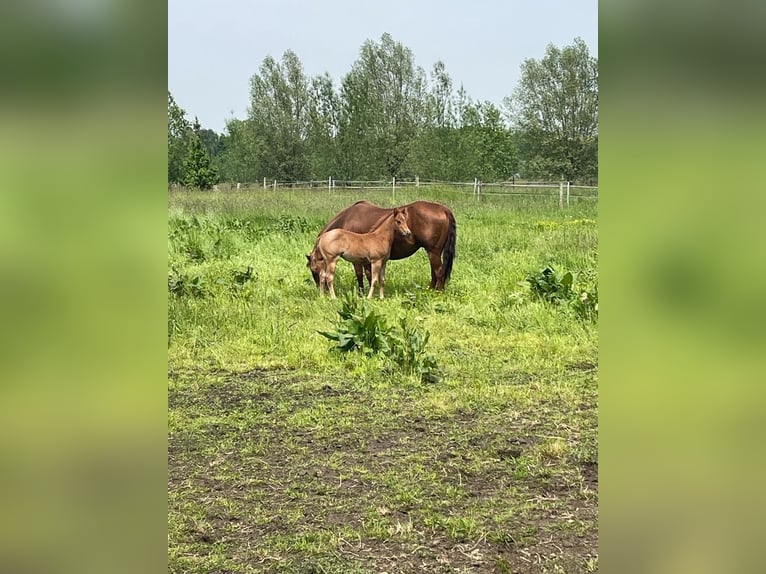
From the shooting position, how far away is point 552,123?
22766mm

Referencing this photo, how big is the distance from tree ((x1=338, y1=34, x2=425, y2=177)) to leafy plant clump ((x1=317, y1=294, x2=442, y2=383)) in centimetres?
2642

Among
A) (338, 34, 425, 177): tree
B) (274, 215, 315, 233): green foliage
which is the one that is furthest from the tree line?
(274, 215, 315, 233): green foliage

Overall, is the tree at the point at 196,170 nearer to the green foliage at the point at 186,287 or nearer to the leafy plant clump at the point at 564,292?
the green foliage at the point at 186,287

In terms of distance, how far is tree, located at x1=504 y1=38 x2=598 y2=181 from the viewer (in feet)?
61.5

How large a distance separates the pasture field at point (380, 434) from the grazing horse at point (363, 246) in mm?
336

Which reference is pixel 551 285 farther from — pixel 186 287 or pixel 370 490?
pixel 370 490

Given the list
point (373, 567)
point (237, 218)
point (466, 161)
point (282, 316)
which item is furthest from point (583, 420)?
point (466, 161)

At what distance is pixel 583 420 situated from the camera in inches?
151

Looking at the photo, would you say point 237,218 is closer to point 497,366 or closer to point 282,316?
point 282,316

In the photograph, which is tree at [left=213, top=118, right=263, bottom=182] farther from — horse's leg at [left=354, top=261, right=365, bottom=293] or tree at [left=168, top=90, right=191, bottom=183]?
horse's leg at [left=354, top=261, right=365, bottom=293]

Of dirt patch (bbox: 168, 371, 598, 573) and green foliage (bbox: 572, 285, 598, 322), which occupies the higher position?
green foliage (bbox: 572, 285, 598, 322)

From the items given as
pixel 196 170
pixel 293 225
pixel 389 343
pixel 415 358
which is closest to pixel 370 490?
pixel 415 358
